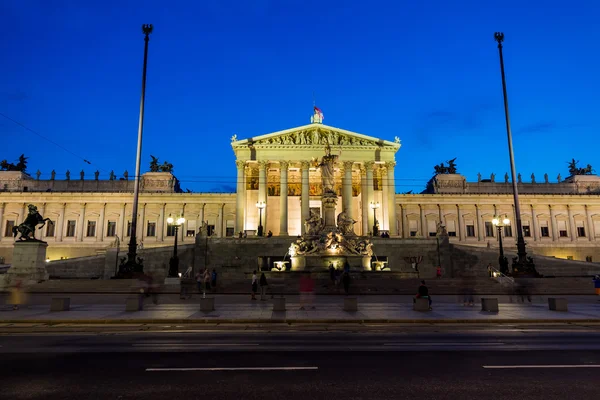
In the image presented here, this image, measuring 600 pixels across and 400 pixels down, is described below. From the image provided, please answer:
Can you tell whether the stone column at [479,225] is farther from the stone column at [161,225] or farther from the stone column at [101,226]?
the stone column at [101,226]

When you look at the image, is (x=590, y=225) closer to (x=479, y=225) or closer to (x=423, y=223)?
(x=479, y=225)

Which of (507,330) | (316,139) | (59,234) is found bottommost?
(507,330)

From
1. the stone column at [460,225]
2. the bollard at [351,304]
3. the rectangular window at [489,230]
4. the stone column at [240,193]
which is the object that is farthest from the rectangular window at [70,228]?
the rectangular window at [489,230]

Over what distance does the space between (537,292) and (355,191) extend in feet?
147

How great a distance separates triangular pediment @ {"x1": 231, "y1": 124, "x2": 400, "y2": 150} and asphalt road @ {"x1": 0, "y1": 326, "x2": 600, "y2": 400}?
184ft

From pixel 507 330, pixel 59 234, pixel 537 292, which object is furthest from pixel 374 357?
pixel 59 234

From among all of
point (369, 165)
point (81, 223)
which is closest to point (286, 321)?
point (369, 165)

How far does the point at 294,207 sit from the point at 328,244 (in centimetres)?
3841

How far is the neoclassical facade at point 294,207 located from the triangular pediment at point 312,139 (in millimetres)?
157

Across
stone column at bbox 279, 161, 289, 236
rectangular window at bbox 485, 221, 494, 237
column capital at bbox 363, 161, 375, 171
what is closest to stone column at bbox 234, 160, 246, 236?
stone column at bbox 279, 161, 289, 236

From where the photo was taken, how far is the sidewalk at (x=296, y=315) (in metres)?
16.7

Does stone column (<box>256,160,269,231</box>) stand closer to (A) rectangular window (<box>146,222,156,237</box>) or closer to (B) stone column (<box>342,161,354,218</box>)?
(B) stone column (<box>342,161,354,218</box>)

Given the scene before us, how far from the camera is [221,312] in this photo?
19203mm

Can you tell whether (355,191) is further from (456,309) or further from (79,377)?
(79,377)
